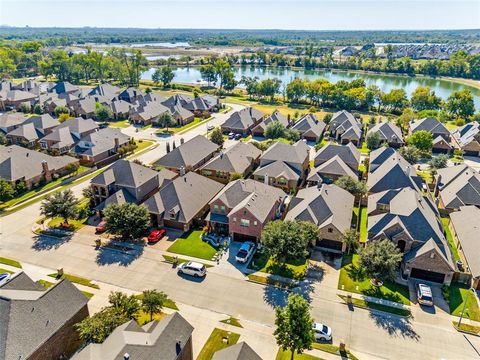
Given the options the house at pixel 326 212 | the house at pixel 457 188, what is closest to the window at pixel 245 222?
the house at pixel 326 212

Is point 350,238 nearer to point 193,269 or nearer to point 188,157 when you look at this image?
point 193,269

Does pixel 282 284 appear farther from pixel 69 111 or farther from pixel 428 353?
pixel 69 111

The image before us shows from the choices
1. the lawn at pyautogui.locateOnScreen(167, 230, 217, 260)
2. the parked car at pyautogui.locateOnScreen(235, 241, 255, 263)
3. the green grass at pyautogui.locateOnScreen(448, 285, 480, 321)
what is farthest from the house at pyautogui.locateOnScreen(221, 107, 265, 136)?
the green grass at pyautogui.locateOnScreen(448, 285, 480, 321)

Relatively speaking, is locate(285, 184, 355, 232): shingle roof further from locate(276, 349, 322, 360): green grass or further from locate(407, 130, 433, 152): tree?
locate(407, 130, 433, 152): tree

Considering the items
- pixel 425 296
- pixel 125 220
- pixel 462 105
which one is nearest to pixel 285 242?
pixel 425 296

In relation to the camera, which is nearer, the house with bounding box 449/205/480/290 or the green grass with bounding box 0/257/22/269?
the house with bounding box 449/205/480/290

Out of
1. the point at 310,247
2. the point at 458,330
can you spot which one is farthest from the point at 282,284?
the point at 458,330
